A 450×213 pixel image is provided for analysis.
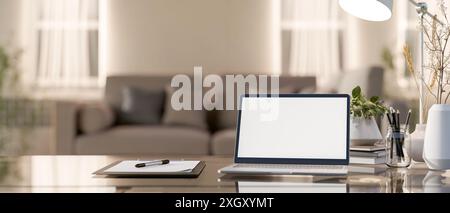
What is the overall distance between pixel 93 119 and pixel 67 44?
5.01 feet

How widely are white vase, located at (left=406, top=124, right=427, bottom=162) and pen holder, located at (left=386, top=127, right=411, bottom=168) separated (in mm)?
15

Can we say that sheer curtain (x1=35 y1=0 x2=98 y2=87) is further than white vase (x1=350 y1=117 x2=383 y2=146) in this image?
Yes

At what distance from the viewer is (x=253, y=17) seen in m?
5.48

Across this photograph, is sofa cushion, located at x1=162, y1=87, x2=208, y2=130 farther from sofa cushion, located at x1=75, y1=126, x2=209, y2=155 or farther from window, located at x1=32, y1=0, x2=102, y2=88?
window, located at x1=32, y1=0, x2=102, y2=88

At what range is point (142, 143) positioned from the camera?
13.5ft

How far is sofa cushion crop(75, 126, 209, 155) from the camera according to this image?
13.5 feet

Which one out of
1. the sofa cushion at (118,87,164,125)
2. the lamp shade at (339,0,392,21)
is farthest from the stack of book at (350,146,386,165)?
the sofa cushion at (118,87,164,125)

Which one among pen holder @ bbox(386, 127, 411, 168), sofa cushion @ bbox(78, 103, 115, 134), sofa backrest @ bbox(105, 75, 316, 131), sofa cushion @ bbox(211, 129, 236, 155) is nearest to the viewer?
pen holder @ bbox(386, 127, 411, 168)

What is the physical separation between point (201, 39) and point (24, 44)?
1.45m

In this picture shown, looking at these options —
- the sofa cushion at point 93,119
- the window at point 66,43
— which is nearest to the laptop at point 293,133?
the sofa cushion at point 93,119

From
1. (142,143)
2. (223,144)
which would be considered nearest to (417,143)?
(223,144)

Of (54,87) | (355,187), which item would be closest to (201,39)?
(54,87)

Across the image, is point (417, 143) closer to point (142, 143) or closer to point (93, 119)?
point (142, 143)

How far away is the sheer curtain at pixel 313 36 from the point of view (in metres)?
5.50
